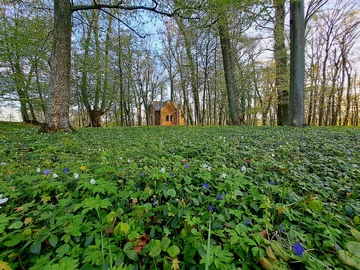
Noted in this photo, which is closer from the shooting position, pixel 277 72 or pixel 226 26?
pixel 226 26

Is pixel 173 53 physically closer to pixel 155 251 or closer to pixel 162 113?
pixel 162 113

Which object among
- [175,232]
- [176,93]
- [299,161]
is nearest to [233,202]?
[175,232]

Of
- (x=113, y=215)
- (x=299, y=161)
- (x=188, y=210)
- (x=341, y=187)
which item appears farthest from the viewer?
(x=299, y=161)

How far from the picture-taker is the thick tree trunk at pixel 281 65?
27.7ft

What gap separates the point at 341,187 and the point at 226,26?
8.94m

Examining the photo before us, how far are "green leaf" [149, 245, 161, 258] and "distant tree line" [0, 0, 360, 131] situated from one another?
556cm

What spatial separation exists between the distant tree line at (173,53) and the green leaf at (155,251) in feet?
18.2

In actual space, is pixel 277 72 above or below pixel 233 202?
above

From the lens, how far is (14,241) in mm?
844

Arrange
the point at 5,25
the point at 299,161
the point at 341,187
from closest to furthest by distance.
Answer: the point at 341,187 → the point at 299,161 → the point at 5,25

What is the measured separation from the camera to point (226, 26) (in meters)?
8.24

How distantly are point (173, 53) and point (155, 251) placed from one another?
860 inches

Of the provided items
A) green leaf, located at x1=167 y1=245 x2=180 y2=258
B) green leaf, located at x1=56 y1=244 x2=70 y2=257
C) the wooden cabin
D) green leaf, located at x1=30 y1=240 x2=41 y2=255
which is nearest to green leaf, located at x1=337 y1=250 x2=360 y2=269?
green leaf, located at x1=167 y1=245 x2=180 y2=258

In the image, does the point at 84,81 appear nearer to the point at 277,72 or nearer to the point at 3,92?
the point at 3,92
